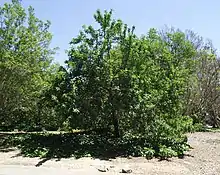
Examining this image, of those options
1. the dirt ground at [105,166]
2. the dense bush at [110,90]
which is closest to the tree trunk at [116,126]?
the dense bush at [110,90]

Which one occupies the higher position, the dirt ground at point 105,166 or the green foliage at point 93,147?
the green foliage at point 93,147

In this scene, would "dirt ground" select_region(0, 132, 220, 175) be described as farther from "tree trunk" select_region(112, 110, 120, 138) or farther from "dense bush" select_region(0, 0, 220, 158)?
"tree trunk" select_region(112, 110, 120, 138)

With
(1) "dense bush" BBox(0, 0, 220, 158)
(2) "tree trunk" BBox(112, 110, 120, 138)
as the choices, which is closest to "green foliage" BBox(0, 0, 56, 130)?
(1) "dense bush" BBox(0, 0, 220, 158)

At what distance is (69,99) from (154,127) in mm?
4263

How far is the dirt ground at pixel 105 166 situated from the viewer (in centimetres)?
1136

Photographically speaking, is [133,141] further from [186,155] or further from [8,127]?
[8,127]

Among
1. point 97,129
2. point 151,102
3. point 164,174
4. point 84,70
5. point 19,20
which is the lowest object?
point 164,174

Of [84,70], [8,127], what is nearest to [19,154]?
[84,70]

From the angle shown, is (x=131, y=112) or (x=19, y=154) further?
(x=131, y=112)

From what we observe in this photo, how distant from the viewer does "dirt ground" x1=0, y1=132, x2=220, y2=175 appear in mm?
11359

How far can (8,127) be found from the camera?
27625 mm

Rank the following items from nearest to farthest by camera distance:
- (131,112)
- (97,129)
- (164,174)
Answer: (164,174) < (131,112) < (97,129)

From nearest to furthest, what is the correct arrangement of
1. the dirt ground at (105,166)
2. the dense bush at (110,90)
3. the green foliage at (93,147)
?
the dirt ground at (105,166)
the green foliage at (93,147)
the dense bush at (110,90)

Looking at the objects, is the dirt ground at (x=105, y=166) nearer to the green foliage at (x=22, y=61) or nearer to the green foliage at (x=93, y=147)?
the green foliage at (x=93, y=147)
